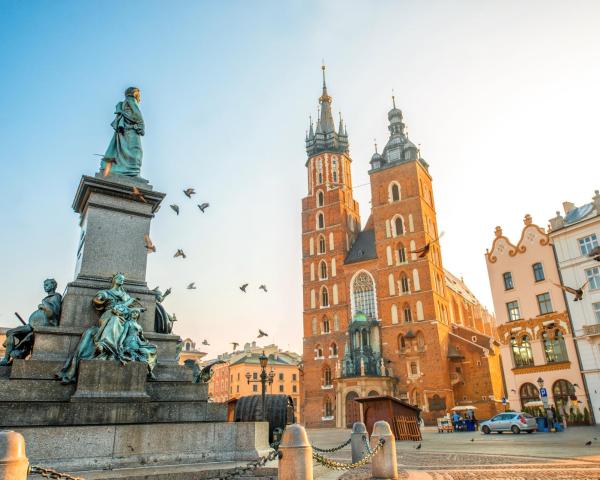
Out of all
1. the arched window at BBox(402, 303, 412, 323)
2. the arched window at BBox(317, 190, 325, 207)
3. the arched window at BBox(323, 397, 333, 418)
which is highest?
the arched window at BBox(317, 190, 325, 207)

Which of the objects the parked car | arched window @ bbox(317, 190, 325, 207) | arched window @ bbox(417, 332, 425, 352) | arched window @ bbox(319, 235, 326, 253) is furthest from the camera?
arched window @ bbox(317, 190, 325, 207)

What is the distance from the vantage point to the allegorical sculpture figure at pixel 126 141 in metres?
8.96

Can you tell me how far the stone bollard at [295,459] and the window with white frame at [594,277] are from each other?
2522cm

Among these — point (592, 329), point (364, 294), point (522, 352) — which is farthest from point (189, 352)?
point (592, 329)

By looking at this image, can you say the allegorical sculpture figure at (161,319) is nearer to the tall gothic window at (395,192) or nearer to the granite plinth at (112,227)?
the granite plinth at (112,227)

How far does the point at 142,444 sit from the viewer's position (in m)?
5.70

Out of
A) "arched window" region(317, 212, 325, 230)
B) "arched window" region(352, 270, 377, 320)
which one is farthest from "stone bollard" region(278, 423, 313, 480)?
"arched window" region(317, 212, 325, 230)

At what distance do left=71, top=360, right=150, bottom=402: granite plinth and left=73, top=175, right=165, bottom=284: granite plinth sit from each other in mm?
1933

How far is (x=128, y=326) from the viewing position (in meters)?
6.87

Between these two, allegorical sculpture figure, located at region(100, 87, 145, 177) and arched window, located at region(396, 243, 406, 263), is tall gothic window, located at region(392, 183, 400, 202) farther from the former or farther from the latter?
allegorical sculpture figure, located at region(100, 87, 145, 177)

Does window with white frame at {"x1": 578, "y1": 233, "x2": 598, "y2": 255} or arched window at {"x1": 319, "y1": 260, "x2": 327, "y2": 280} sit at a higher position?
arched window at {"x1": 319, "y1": 260, "x2": 327, "y2": 280}

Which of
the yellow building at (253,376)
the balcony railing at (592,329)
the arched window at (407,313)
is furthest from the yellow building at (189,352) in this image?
the balcony railing at (592,329)

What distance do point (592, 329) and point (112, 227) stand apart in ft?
81.0

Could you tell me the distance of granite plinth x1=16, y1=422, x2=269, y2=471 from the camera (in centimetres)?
526
